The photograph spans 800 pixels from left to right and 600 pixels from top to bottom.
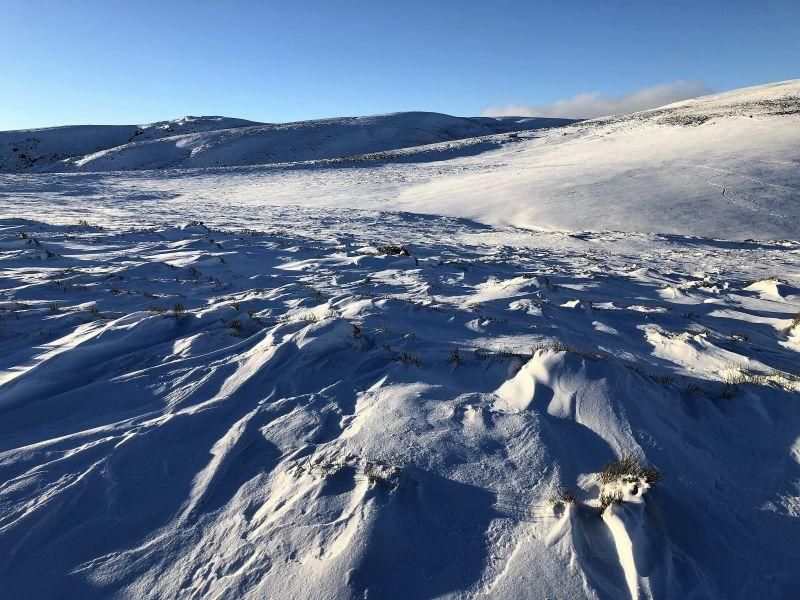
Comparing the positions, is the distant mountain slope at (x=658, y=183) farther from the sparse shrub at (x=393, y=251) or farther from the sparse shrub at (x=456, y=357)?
the sparse shrub at (x=456, y=357)

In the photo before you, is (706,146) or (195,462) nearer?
(195,462)

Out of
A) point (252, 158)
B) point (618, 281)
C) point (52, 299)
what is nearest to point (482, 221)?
point (618, 281)

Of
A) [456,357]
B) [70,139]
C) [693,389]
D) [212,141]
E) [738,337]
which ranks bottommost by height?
[738,337]

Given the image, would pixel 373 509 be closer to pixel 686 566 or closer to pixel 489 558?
pixel 489 558

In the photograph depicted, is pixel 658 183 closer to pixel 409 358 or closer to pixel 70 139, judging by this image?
pixel 409 358

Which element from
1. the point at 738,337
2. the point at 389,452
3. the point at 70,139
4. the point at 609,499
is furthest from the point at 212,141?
the point at 609,499

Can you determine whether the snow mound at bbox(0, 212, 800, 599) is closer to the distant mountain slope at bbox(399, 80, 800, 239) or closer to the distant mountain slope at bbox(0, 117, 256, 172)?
the distant mountain slope at bbox(399, 80, 800, 239)
